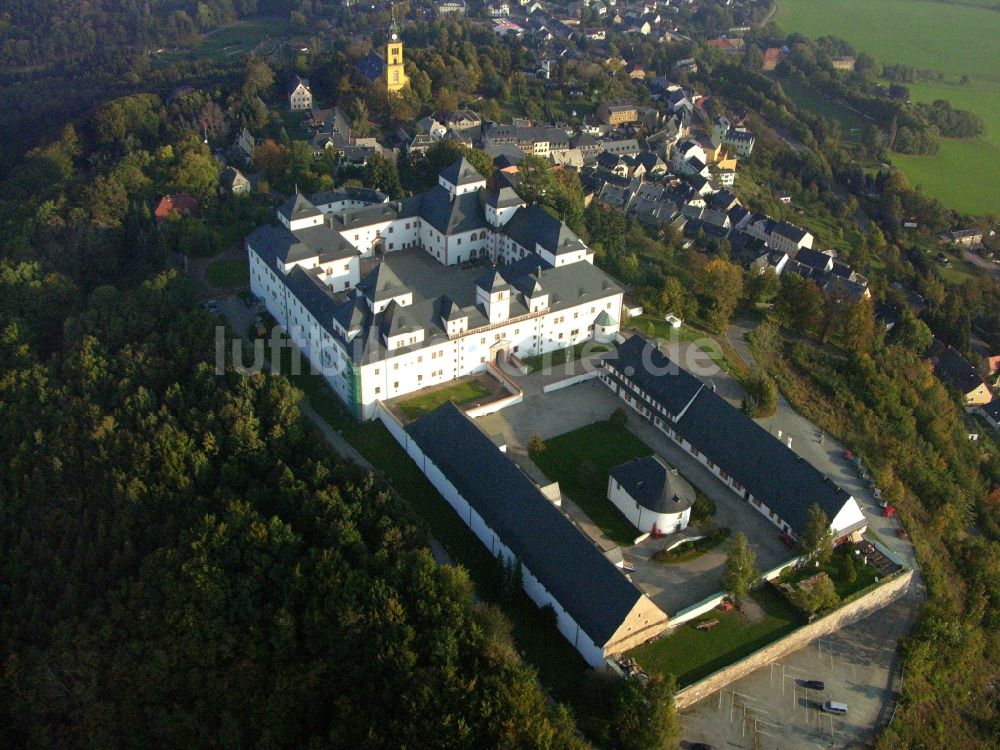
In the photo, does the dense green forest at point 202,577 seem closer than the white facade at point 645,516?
Yes

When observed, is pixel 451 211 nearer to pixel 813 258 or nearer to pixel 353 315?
pixel 353 315

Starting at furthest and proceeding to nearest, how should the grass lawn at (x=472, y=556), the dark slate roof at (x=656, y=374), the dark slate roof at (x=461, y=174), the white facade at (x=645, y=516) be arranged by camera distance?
the dark slate roof at (x=461, y=174), the dark slate roof at (x=656, y=374), the white facade at (x=645, y=516), the grass lawn at (x=472, y=556)

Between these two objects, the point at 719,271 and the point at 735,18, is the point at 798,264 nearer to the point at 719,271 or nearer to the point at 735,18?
the point at 719,271

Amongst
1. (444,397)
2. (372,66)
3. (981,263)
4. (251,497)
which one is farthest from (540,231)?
(981,263)

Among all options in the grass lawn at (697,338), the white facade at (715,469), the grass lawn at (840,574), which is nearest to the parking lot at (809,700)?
the grass lawn at (840,574)

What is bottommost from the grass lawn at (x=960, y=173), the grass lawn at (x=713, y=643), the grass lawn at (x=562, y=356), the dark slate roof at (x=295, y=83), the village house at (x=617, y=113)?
the grass lawn at (x=960, y=173)

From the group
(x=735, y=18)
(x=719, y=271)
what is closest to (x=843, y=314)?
(x=719, y=271)

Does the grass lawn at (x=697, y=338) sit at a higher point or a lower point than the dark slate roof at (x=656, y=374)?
lower

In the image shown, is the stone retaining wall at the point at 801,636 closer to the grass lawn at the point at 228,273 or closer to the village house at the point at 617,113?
the grass lawn at the point at 228,273
